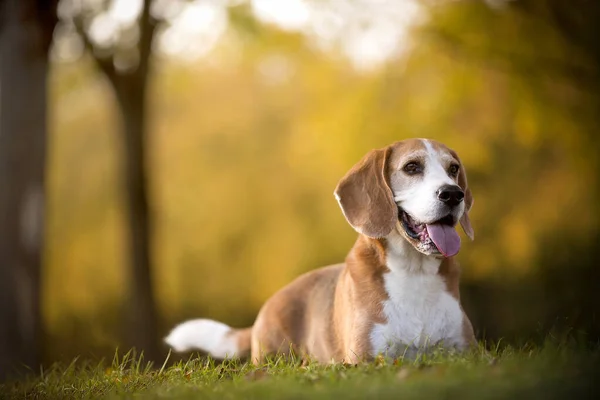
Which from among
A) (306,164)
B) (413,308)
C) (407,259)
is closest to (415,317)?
(413,308)

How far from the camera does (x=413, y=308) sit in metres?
5.56

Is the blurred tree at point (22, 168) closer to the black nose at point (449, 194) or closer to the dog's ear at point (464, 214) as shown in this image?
the dog's ear at point (464, 214)

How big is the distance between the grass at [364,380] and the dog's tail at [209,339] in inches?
33.9

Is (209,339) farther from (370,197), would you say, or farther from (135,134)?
(135,134)

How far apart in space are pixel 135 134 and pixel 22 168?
2.13 meters

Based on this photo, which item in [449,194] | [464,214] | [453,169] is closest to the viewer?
[449,194]

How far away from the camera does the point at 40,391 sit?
5922mm

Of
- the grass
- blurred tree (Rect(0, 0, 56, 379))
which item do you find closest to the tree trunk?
blurred tree (Rect(0, 0, 56, 379))

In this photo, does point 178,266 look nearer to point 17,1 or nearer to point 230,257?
point 230,257

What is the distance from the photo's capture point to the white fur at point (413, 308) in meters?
5.53

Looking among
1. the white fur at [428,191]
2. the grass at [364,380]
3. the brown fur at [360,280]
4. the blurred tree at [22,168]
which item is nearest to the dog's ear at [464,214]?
the brown fur at [360,280]

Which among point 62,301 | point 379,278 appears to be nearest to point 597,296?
point 379,278

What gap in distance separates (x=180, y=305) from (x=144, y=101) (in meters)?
8.55

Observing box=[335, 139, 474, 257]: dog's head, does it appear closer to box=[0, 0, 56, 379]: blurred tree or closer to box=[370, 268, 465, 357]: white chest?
box=[370, 268, 465, 357]: white chest
